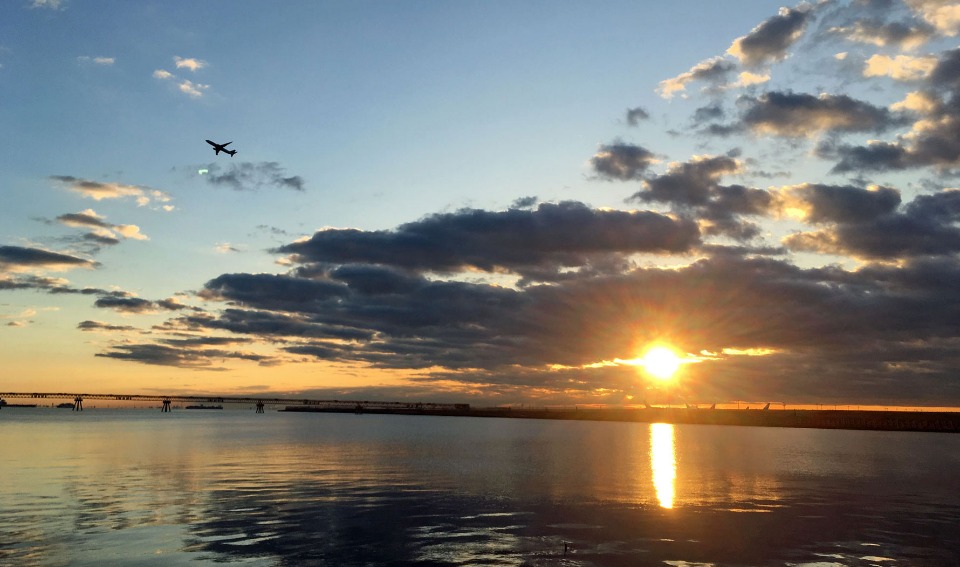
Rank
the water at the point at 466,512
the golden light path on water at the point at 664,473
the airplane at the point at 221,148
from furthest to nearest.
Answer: the airplane at the point at 221,148, the golden light path on water at the point at 664,473, the water at the point at 466,512

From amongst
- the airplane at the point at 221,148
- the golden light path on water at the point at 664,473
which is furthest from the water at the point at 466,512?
the airplane at the point at 221,148

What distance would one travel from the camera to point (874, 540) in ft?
125

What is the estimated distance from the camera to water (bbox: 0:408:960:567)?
33.4m

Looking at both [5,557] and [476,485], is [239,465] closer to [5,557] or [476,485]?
[476,485]

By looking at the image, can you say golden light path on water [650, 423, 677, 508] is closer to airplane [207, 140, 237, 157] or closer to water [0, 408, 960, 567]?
water [0, 408, 960, 567]

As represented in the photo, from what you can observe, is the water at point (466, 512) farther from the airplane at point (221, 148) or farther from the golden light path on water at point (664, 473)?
the airplane at point (221, 148)

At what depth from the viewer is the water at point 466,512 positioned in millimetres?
33375

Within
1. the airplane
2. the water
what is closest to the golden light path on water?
the water

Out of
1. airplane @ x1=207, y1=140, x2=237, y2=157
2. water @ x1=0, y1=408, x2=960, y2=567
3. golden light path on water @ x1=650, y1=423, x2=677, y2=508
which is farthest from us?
airplane @ x1=207, y1=140, x2=237, y2=157

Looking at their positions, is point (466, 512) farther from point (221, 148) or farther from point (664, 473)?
point (221, 148)

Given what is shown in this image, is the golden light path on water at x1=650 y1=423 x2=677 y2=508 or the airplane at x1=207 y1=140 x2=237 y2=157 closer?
the golden light path on water at x1=650 y1=423 x2=677 y2=508

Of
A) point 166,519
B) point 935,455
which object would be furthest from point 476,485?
point 935,455

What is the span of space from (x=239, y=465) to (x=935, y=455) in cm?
10262

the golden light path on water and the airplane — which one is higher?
the airplane
